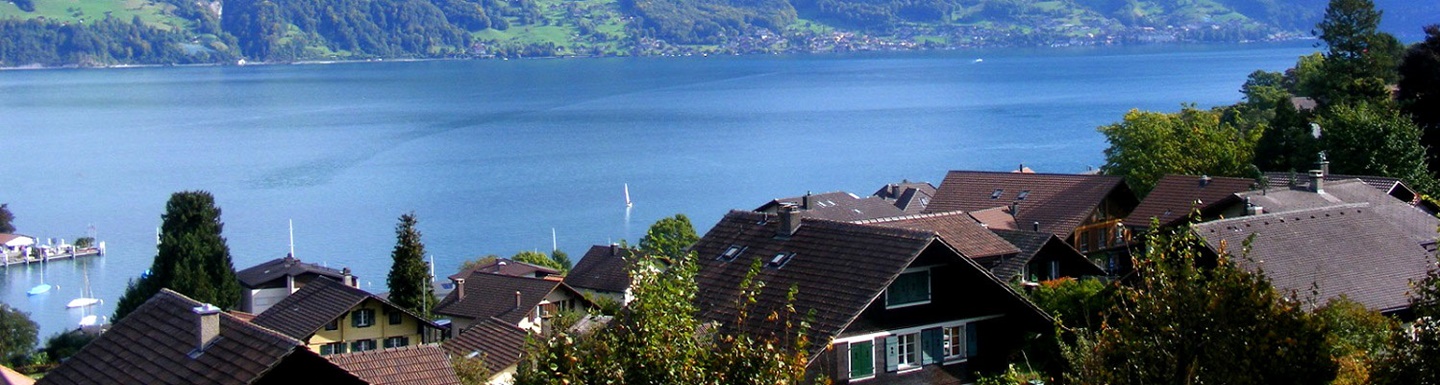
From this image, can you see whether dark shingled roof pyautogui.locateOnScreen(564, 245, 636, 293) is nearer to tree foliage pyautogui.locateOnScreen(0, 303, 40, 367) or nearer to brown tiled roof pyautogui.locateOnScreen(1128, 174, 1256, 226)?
brown tiled roof pyautogui.locateOnScreen(1128, 174, 1256, 226)

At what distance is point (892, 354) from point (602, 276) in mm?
23057

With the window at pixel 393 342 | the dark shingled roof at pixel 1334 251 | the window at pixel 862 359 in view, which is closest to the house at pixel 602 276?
the window at pixel 393 342

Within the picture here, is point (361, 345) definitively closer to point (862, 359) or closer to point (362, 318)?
point (362, 318)

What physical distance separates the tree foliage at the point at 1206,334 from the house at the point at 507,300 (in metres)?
21.1

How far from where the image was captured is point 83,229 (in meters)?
70.6

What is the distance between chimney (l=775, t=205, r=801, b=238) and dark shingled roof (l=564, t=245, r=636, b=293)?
20.1 metres

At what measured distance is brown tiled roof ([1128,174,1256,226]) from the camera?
98.8 ft

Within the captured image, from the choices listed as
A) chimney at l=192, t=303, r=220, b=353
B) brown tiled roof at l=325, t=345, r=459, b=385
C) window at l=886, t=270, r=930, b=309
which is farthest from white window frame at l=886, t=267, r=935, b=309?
chimney at l=192, t=303, r=220, b=353

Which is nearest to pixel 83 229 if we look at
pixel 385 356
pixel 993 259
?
pixel 993 259

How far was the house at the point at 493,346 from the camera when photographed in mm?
20797

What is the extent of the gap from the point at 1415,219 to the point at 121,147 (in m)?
104

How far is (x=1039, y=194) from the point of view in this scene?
35.2 meters

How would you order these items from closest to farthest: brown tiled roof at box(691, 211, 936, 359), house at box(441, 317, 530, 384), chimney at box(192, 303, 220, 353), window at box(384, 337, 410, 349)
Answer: chimney at box(192, 303, 220, 353)
brown tiled roof at box(691, 211, 936, 359)
house at box(441, 317, 530, 384)
window at box(384, 337, 410, 349)

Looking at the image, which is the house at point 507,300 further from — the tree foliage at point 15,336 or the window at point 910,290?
the window at point 910,290
